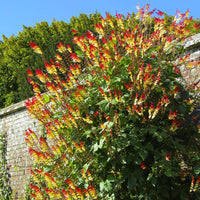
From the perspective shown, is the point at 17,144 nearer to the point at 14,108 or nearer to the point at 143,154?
the point at 14,108

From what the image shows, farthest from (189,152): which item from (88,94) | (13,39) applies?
(13,39)

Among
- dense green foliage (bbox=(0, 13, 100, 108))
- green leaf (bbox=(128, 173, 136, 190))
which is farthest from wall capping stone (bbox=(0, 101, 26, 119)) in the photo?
green leaf (bbox=(128, 173, 136, 190))

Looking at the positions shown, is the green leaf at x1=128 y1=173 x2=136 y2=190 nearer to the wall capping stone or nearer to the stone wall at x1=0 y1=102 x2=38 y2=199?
the stone wall at x1=0 y1=102 x2=38 y2=199

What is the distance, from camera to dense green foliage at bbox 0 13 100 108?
297 inches

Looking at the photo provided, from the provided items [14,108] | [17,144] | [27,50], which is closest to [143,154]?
[17,144]

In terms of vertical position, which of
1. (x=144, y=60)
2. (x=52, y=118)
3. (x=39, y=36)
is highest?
(x=39, y=36)

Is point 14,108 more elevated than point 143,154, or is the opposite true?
point 14,108

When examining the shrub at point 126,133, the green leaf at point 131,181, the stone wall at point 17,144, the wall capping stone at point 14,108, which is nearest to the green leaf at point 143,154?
the shrub at point 126,133

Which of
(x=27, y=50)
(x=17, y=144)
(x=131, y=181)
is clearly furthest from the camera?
(x=27, y=50)

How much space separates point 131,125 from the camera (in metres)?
2.23

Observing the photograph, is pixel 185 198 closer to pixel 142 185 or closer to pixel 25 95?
pixel 142 185

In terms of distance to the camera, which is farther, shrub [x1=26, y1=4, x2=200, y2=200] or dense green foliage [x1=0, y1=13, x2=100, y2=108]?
dense green foliage [x1=0, y1=13, x2=100, y2=108]

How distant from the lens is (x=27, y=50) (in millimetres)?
8148

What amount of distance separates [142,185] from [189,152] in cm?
71
